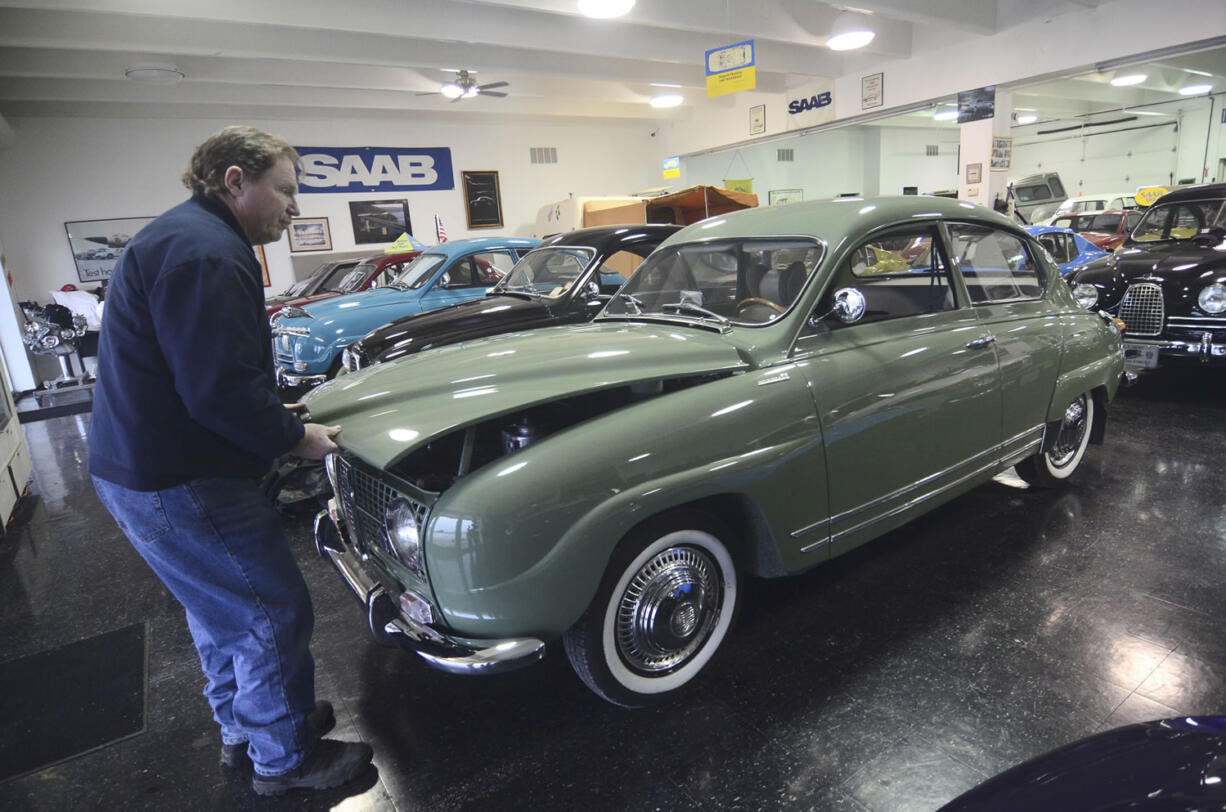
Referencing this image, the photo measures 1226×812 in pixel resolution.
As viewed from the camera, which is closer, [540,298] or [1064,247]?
[540,298]

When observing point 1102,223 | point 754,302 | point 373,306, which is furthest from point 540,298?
point 1102,223

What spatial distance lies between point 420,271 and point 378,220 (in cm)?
977

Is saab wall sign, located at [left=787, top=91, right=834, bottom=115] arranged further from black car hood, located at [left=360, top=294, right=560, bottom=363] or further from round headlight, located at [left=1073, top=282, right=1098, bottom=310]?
round headlight, located at [left=1073, top=282, right=1098, bottom=310]

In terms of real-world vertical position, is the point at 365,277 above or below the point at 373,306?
above

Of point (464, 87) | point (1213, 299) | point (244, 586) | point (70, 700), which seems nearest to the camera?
point (244, 586)

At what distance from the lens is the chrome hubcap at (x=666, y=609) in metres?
2.30

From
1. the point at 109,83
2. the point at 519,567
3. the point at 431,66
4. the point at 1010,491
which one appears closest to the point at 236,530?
the point at 519,567

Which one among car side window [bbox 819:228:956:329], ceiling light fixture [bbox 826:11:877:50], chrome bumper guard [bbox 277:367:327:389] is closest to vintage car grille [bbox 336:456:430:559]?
car side window [bbox 819:228:956:329]

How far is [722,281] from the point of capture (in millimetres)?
3297

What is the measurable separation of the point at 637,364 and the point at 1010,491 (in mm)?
2940

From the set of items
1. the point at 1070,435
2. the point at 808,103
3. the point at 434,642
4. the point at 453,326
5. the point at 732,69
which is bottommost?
the point at 1070,435

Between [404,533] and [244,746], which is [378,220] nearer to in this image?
[244,746]

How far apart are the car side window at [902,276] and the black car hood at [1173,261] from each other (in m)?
3.79

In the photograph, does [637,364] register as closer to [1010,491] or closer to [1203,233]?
[1010,491]
